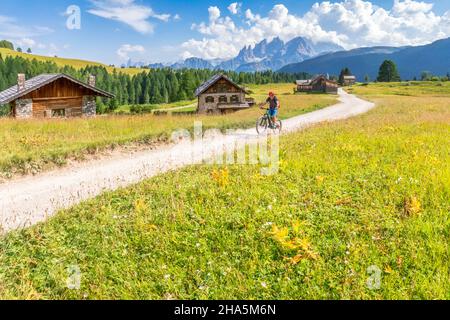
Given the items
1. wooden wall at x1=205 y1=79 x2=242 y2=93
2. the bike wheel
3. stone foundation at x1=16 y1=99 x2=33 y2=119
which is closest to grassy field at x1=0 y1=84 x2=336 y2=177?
the bike wheel

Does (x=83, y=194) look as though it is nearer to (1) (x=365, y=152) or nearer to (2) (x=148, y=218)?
(2) (x=148, y=218)

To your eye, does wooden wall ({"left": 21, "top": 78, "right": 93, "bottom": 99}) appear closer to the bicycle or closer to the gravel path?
the gravel path

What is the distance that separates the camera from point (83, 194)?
888cm

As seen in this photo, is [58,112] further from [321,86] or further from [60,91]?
[321,86]

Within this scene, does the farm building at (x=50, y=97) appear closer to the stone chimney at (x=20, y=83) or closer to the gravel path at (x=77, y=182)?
the stone chimney at (x=20, y=83)

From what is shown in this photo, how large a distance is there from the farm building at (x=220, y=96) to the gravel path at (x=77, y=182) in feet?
149

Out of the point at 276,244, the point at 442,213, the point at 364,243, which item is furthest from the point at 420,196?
the point at 276,244

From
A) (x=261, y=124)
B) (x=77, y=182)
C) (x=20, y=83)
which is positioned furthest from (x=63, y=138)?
(x=20, y=83)

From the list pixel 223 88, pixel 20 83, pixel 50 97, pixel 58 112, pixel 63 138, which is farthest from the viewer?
pixel 223 88

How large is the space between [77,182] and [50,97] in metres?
27.5

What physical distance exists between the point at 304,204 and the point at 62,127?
48.1ft

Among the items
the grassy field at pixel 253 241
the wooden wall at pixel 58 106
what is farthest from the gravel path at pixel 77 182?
the wooden wall at pixel 58 106

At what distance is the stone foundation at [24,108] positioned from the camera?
31.0 meters

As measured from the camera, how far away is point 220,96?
60.1 metres
